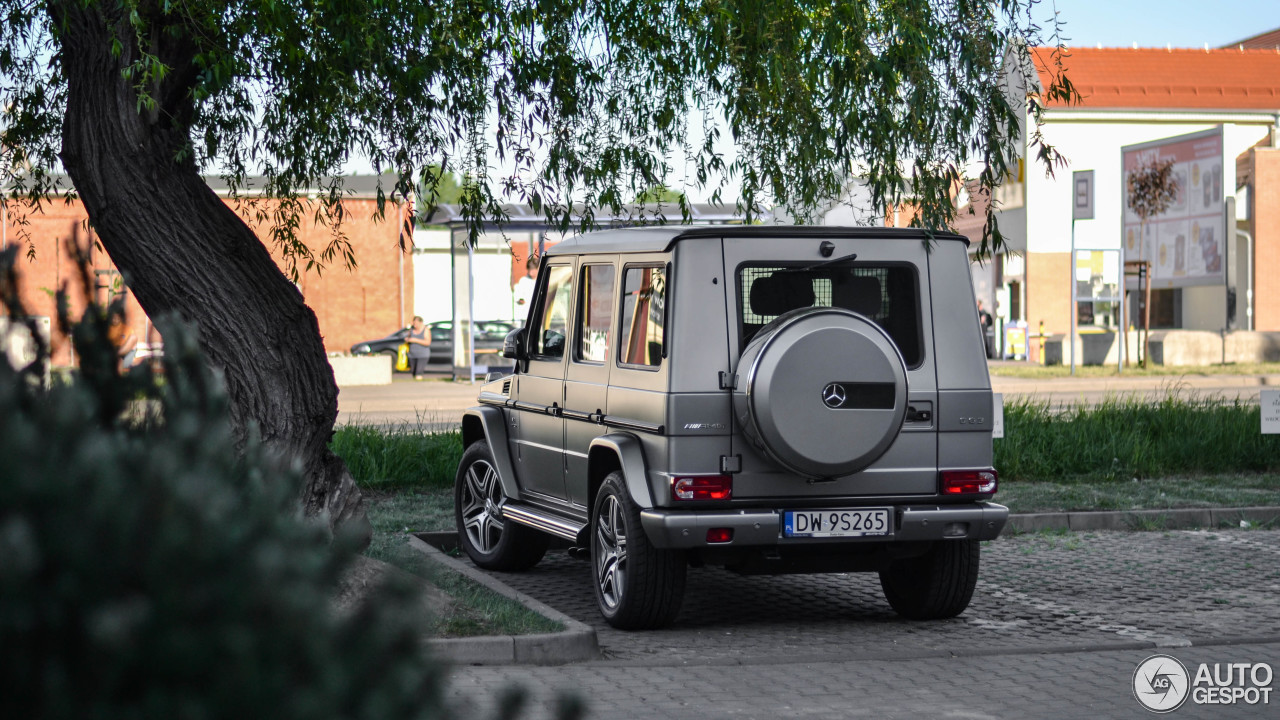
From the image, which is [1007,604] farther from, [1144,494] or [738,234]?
[1144,494]

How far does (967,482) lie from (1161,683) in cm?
158

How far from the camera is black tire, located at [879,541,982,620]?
7.49m

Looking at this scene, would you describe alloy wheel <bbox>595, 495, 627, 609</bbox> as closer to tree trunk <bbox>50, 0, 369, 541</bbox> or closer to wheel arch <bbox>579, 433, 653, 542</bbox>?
wheel arch <bbox>579, 433, 653, 542</bbox>

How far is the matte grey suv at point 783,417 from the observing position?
6.80m

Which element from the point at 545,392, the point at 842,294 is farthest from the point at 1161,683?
the point at 545,392

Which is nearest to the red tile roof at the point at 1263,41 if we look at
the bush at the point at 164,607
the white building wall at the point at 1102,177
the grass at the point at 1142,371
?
the white building wall at the point at 1102,177

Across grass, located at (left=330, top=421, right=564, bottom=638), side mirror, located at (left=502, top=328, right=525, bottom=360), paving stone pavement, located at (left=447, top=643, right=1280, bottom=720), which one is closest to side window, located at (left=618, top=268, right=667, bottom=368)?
side mirror, located at (left=502, top=328, right=525, bottom=360)

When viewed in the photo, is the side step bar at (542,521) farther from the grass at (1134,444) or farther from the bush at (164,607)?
the bush at (164,607)

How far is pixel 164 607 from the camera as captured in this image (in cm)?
151

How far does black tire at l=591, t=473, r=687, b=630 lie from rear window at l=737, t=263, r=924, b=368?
1.09 meters

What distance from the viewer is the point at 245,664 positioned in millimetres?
1506

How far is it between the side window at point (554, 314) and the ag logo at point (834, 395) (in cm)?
220

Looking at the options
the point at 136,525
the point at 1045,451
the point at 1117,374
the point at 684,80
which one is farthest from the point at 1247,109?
the point at 136,525

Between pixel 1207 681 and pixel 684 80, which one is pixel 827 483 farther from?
pixel 684 80
